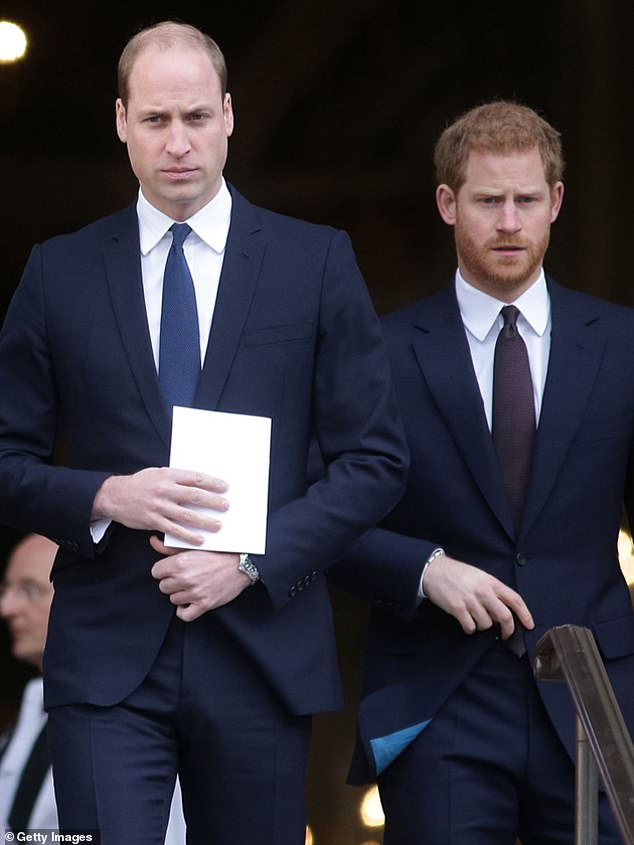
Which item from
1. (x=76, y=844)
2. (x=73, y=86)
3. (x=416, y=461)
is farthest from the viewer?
(x=73, y=86)

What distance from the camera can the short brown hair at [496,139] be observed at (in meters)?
4.72

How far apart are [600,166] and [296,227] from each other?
2890 mm

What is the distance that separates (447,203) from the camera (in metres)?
4.82

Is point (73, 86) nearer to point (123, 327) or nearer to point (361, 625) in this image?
point (361, 625)

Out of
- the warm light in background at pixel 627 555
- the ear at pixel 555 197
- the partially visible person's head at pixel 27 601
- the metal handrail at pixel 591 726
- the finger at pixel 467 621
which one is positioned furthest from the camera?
the warm light in background at pixel 627 555

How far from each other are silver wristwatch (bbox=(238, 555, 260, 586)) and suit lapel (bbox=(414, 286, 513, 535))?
0.76m

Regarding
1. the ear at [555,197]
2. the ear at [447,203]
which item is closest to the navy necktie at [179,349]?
the ear at [447,203]

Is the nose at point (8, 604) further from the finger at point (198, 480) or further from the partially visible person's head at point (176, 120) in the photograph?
the finger at point (198, 480)

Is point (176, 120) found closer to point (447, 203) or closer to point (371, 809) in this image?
point (447, 203)

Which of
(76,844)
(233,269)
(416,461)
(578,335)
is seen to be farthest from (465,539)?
(76,844)

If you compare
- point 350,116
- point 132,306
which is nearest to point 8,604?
point 350,116

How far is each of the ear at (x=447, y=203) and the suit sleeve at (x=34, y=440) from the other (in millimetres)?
1062

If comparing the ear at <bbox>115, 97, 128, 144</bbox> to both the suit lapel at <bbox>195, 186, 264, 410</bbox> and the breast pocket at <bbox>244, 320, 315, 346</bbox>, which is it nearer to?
the suit lapel at <bbox>195, 186, 264, 410</bbox>

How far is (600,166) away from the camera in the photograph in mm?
6949
